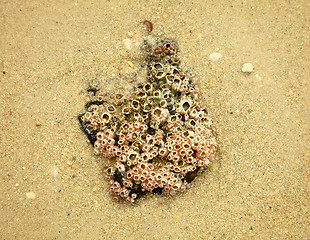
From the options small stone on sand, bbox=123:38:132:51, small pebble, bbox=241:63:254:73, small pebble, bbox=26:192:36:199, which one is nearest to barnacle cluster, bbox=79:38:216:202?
small stone on sand, bbox=123:38:132:51

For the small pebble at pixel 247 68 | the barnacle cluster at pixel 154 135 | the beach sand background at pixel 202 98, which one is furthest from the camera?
the small pebble at pixel 247 68

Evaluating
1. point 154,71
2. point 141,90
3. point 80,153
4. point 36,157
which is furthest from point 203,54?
point 36,157

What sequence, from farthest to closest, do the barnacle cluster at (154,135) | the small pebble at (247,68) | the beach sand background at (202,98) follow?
1. the small pebble at (247,68)
2. the beach sand background at (202,98)
3. the barnacle cluster at (154,135)

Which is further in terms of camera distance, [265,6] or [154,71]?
[265,6]

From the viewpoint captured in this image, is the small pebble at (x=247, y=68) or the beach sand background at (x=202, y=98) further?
the small pebble at (x=247, y=68)

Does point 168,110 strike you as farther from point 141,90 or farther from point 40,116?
point 40,116

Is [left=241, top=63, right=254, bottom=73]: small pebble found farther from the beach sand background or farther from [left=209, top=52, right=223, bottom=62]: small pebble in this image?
[left=209, top=52, right=223, bottom=62]: small pebble

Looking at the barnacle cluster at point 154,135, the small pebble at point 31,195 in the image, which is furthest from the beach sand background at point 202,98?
the barnacle cluster at point 154,135

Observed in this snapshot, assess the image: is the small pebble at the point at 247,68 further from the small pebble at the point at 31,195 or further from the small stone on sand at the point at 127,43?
the small pebble at the point at 31,195
